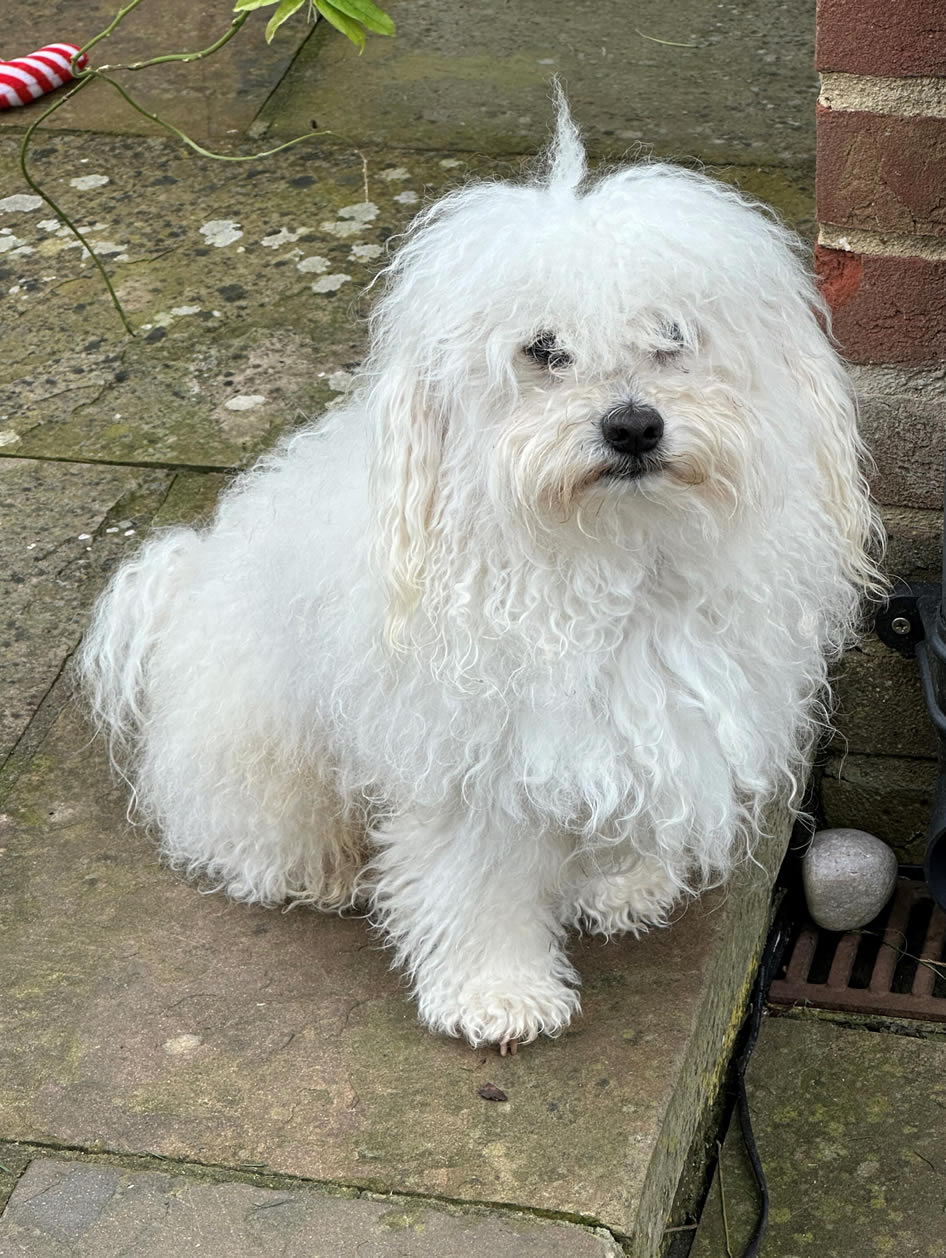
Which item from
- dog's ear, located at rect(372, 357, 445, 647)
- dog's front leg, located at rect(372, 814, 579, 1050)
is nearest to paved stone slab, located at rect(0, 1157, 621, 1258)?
dog's front leg, located at rect(372, 814, 579, 1050)

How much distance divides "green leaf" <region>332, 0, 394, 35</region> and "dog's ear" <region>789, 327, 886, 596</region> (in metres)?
0.63

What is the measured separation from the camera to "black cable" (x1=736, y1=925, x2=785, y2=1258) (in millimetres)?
2396

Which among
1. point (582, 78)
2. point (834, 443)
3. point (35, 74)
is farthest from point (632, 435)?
point (35, 74)

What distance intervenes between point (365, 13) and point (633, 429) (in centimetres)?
53

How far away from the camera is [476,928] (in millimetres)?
2328

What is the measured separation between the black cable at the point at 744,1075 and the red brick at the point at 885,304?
106cm

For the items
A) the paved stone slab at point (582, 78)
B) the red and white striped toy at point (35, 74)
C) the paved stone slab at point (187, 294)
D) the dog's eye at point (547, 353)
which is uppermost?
the dog's eye at point (547, 353)

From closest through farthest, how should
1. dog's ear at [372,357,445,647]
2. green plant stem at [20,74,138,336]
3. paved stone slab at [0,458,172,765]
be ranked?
dog's ear at [372,357,445,647], green plant stem at [20,74,138,336], paved stone slab at [0,458,172,765]

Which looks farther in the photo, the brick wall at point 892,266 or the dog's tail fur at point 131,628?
the dog's tail fur at point 131,628

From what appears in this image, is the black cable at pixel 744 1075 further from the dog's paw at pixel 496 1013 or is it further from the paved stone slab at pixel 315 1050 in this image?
the dog's paw at pixel 496 1013

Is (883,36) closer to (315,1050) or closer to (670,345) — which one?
(670,345)

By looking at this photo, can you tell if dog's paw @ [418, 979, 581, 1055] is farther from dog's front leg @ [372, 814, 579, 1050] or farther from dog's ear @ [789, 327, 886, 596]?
dog's ear @ [789, 327, 886, 596]

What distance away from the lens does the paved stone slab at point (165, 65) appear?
14.9 feet

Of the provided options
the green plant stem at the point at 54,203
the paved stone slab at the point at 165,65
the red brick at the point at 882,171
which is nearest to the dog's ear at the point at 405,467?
the green plant stem at the point at 54,203
